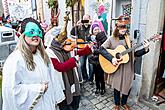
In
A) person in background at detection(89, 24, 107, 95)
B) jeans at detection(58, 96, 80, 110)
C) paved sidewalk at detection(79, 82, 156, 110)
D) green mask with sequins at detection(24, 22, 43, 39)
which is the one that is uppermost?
green mask with sequins at detection(24, 22, 43, 39)

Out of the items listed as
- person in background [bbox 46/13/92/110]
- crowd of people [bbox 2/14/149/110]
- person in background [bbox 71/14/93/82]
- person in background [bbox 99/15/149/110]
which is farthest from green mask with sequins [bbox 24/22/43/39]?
person in background [bbox 71/14/93/82]

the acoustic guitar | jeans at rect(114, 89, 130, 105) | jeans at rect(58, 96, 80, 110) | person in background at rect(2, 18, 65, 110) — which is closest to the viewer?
person in background at rect(2, 18, 65, 110)

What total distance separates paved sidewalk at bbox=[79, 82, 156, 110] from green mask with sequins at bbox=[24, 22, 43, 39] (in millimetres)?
2616

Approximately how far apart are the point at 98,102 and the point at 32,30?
113 inches

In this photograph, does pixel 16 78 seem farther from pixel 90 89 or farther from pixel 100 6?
pixel 100 6

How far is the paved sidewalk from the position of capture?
453 centimetres

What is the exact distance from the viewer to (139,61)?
4.57 meters

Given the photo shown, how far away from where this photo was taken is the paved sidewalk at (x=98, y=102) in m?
4.53

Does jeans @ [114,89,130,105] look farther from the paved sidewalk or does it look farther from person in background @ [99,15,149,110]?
the paved sidewalk

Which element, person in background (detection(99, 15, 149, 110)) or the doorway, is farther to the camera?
the doorway

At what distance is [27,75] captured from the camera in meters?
2.29

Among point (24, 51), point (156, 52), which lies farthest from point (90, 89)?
point (24, 51)

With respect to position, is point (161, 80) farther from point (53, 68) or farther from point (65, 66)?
point (53, 68)

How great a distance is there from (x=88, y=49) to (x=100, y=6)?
2.35 metres
